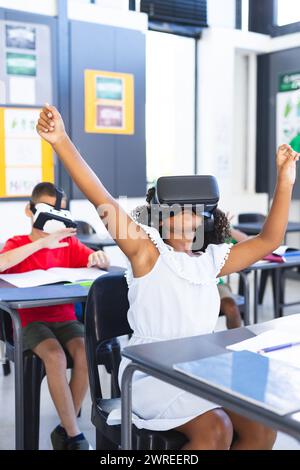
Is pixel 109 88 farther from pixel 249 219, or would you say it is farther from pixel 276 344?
pixel 276 344

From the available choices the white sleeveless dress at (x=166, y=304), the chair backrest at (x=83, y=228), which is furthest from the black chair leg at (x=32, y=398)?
the chair backrest at (x=83, y=228)

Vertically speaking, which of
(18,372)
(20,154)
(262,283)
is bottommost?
(262,283)

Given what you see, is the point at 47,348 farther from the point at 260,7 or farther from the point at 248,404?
the point at 260,7

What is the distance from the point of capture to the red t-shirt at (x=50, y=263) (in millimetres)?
2484

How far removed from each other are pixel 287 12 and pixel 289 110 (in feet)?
3.37

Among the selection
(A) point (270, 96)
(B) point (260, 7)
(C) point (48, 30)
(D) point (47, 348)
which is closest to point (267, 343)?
(D) point (47, 348)

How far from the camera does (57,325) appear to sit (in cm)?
246

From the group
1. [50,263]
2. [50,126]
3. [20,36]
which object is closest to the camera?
[50,126]

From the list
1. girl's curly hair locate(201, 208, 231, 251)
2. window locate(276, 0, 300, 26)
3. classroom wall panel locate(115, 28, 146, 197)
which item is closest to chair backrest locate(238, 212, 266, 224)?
classroom wall panel locate(115, 28, 146, 197)

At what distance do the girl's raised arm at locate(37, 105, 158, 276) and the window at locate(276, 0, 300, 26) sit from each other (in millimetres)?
5154

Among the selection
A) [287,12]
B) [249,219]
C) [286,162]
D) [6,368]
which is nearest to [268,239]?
[286,162]

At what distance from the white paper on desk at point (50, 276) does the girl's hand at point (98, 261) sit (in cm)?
3

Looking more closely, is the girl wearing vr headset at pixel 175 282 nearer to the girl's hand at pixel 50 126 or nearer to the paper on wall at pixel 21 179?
the girl's hand at pixel 50 126

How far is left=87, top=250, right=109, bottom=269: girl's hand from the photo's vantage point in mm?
2658
